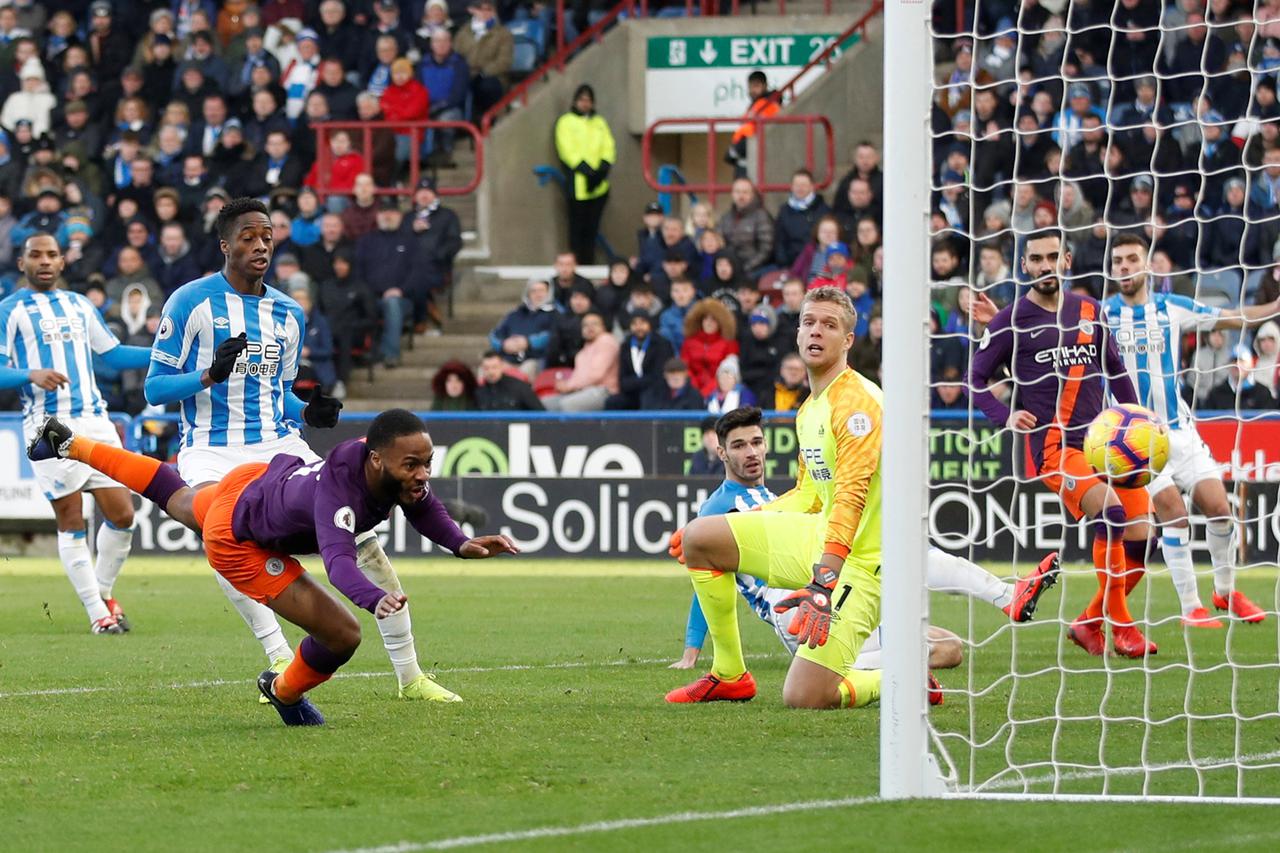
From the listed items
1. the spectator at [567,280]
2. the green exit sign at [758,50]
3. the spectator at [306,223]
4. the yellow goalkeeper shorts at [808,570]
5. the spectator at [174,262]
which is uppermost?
the green exit sign at [758,50]

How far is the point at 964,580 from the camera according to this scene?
8.92 meters

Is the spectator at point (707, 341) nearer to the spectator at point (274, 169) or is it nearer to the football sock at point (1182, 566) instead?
the spectator at point (274, 169)

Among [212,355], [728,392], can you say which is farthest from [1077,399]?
[728,392]

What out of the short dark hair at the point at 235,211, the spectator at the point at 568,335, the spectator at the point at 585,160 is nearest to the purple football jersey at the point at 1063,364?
the short dark hair at the point at 235,211

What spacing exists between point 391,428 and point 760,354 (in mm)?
12089

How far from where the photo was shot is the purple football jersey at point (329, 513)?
275 inches

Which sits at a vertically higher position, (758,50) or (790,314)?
(758,50)

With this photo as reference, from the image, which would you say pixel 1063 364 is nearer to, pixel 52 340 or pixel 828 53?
pixel 52 340

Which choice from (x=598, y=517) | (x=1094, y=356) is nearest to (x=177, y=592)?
(x=598, y=517)

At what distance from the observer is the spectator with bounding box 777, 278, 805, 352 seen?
1897 centimetres

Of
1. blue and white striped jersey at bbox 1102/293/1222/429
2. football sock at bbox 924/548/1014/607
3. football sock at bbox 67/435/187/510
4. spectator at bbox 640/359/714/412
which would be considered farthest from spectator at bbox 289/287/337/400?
football sock at bbox 924/548/1014/607

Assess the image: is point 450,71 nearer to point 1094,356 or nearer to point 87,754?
point 1094,356

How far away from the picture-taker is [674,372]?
18609 millimetres

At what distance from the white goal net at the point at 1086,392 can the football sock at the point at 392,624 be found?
7.20ft
